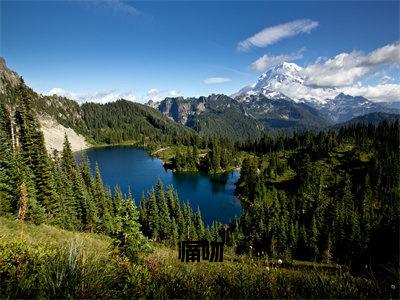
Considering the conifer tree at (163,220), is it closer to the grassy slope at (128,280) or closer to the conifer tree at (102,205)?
the conifer tree at (102,205)

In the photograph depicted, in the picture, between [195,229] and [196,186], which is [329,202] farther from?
[196,186]

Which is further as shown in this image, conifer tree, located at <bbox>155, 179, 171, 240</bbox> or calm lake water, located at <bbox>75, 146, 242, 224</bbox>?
calm lake water, located at <bbox>75, 146, 242, 224</bbox>

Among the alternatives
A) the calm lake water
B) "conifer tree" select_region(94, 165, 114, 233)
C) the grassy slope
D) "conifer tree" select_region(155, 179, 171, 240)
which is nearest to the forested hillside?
the grassy slope

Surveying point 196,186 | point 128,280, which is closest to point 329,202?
point 196,186

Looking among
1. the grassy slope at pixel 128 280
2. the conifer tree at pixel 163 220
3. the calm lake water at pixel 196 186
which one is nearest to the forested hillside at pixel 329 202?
the grassy slope at pixel 128 280

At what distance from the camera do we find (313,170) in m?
142

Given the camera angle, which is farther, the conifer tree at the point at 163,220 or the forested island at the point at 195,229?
the conifer tree at the point at 163,220

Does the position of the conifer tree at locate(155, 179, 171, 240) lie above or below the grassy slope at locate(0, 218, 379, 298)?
below

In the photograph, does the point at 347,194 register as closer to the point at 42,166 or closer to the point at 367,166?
the point at 367,166

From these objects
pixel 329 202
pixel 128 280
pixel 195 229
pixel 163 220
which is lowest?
→ pixel 195 229

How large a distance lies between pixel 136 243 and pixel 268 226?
68082 mm

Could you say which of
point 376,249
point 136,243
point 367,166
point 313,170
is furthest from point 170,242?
point 367,166

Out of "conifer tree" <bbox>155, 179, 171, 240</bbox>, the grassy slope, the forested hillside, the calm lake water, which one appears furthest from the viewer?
the calm lake water

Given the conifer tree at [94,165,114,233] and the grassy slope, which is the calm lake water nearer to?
the conifer tree at [94,165,114,233]
